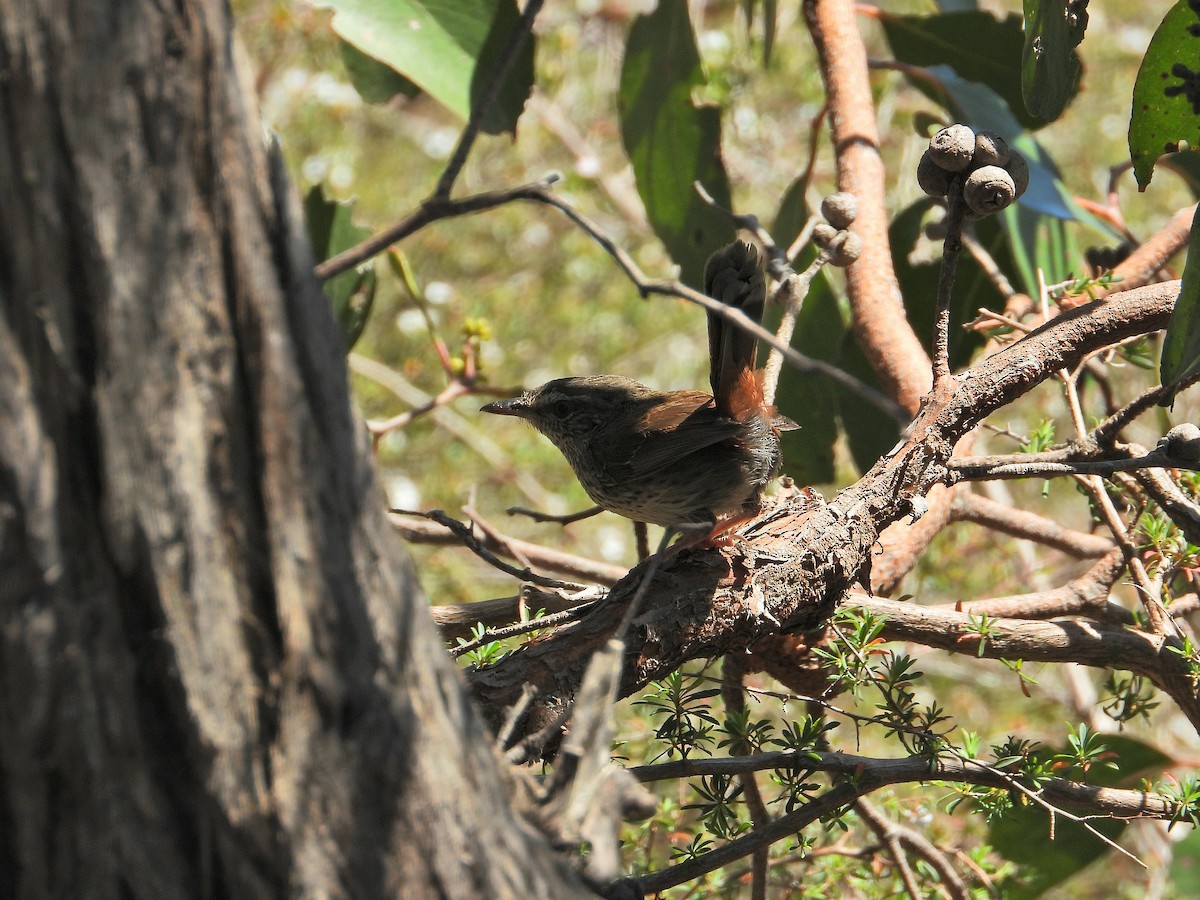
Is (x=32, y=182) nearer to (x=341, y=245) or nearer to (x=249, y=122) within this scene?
(x=249, y=122)

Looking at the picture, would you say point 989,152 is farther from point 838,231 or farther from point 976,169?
point 838,231

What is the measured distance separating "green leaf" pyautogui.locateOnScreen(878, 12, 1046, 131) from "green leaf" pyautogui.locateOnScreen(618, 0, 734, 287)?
2.41 feet

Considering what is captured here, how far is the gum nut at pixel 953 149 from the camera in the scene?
7.22 feet

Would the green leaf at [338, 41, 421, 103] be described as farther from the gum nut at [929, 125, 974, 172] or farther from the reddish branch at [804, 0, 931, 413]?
the gum nut at [929, 125, 974, 172]

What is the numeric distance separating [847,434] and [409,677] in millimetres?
2962

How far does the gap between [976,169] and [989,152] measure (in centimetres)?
4

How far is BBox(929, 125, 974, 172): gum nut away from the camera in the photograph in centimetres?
220

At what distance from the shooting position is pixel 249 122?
122 cm

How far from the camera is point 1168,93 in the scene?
2.66 meters

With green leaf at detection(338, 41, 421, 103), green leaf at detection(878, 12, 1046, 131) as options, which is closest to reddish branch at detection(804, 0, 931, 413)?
green leaf at detection(878, 12, 1046, 131)

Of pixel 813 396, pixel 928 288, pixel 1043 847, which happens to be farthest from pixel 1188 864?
pixel 928 288

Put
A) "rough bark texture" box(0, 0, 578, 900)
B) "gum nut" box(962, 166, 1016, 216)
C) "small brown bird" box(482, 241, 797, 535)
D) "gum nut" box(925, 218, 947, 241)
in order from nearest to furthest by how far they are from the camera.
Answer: "rough bark texture" box(0, 0, 578, 900) < "gum nut" box(962, 166, 1016, 216) < "small brown bird" box(482, 241, 797, 535) < "gum nut" box(925, 218, 947, 241)

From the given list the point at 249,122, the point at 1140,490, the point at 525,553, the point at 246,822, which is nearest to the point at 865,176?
the point at 1140,490

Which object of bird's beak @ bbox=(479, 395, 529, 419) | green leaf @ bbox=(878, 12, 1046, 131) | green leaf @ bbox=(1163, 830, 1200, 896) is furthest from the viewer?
green leaf @ bbox=(878, 12, 1046, 131)
